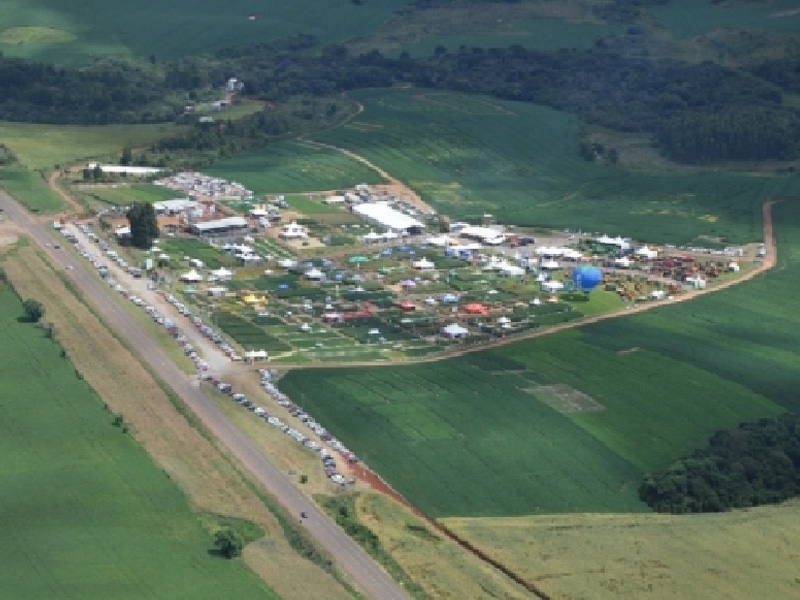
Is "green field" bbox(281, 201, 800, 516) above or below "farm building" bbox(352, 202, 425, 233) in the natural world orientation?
below

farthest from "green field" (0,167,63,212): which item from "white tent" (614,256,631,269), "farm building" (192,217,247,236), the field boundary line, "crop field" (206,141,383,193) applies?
"white tent" (614,256,631,269)

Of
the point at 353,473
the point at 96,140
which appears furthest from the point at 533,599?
the point at 96,140

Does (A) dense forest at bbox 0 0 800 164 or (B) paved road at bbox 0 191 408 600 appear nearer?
(B) paved road at bbox 0 191 408 600

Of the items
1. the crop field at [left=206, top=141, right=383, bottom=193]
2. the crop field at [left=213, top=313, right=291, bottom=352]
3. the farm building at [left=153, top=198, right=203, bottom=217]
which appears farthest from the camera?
the crop field at [left=206, top=141, right=383, bottom=193]

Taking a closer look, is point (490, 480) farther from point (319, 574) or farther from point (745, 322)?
point (745, 322)

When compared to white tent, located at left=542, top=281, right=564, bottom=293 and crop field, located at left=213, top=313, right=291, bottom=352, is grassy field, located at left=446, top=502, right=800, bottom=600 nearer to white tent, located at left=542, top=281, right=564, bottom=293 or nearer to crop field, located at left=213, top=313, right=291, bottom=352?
crop field, located at left=213, top=313, right=291, bottom=352

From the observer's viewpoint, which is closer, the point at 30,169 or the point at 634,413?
the point at 634,413
